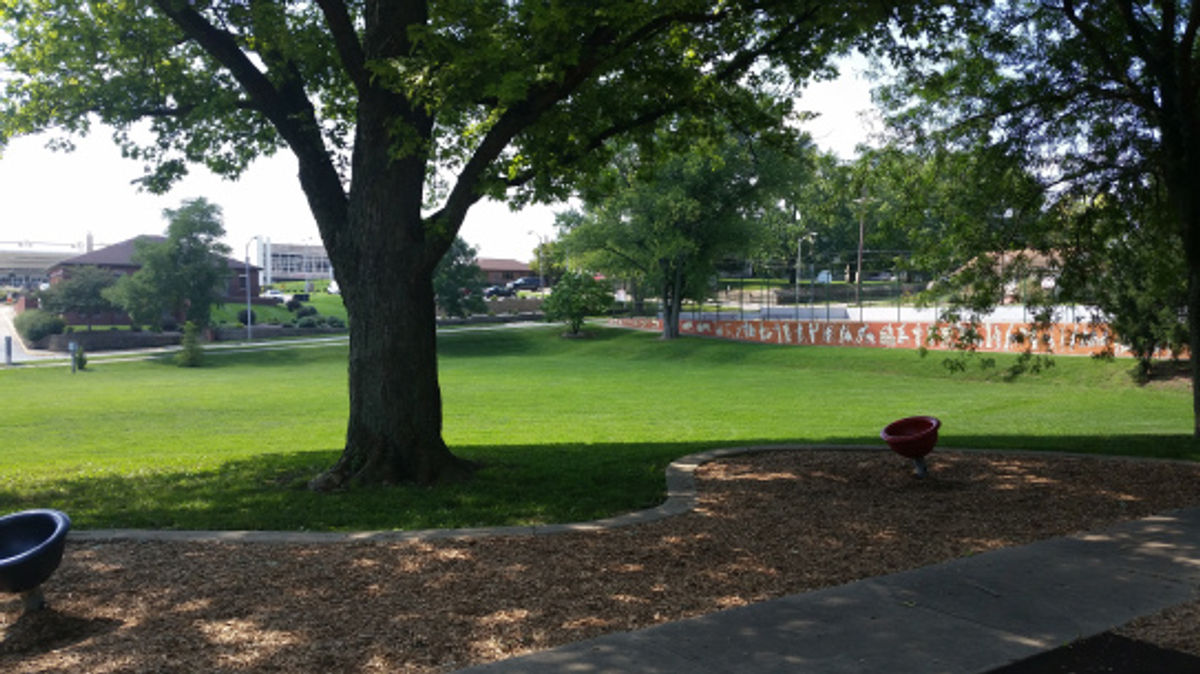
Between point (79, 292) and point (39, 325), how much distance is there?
341cm

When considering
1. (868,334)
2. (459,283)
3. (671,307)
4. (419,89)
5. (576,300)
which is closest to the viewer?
(419,89)

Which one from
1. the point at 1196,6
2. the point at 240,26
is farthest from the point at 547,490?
the point at 1196,6

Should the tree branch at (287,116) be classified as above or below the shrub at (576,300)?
above

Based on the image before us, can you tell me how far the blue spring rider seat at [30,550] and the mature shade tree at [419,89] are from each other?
435 cm

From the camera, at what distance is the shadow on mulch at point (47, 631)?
4.93 meters

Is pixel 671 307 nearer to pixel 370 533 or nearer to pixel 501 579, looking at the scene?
pixel 370 533

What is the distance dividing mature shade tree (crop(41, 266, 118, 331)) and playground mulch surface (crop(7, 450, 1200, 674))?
63.5 metres

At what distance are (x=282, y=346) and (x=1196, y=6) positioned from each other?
54220mm

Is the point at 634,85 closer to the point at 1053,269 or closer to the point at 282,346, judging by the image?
the point at 1053,269

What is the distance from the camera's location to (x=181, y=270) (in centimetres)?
5906

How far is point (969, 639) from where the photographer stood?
4750 mm

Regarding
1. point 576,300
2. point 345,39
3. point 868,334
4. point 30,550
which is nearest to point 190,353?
point 576,300

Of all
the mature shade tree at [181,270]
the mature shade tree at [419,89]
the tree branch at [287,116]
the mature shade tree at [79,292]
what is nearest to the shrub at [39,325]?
the mature shade tree at [79,292]

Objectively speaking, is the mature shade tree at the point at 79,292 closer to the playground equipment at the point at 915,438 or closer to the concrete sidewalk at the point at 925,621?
the playground equipment at the point at 915,438
